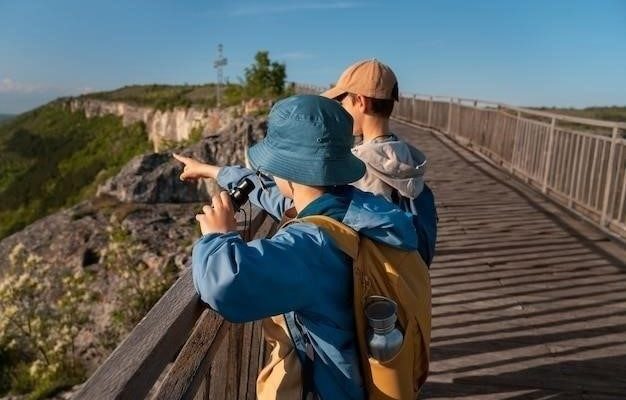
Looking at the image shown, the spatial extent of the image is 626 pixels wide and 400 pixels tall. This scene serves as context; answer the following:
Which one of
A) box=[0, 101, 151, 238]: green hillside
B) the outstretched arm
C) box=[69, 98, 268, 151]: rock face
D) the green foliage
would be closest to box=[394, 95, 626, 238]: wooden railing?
the outstretched arm

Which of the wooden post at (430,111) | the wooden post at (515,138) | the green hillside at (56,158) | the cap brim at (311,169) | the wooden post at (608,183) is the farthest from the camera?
the green hillside at (56,158)

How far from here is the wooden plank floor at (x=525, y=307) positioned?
379 cm

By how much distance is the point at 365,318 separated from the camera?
1624 millimetres

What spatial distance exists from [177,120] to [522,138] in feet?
152

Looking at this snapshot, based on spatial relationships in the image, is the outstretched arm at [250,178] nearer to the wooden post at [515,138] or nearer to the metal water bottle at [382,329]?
the metal water bottle at [382,329]

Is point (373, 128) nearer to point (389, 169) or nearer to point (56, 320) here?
point (389, 169)

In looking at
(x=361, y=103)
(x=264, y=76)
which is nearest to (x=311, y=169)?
(x=361, y=103)

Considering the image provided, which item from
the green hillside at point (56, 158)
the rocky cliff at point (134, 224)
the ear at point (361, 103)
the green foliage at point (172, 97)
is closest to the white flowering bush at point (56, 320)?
the rocky cliff at point (134, 224)

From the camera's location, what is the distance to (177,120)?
54.4m

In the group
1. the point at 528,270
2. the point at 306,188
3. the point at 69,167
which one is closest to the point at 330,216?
the point at 306,188

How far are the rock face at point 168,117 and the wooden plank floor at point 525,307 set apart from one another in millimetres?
19727

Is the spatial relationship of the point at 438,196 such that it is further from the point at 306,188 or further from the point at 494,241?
the point at 306,188

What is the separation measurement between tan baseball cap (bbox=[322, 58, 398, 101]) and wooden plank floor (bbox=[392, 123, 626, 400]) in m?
1.94

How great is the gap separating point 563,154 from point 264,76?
2634 cm
